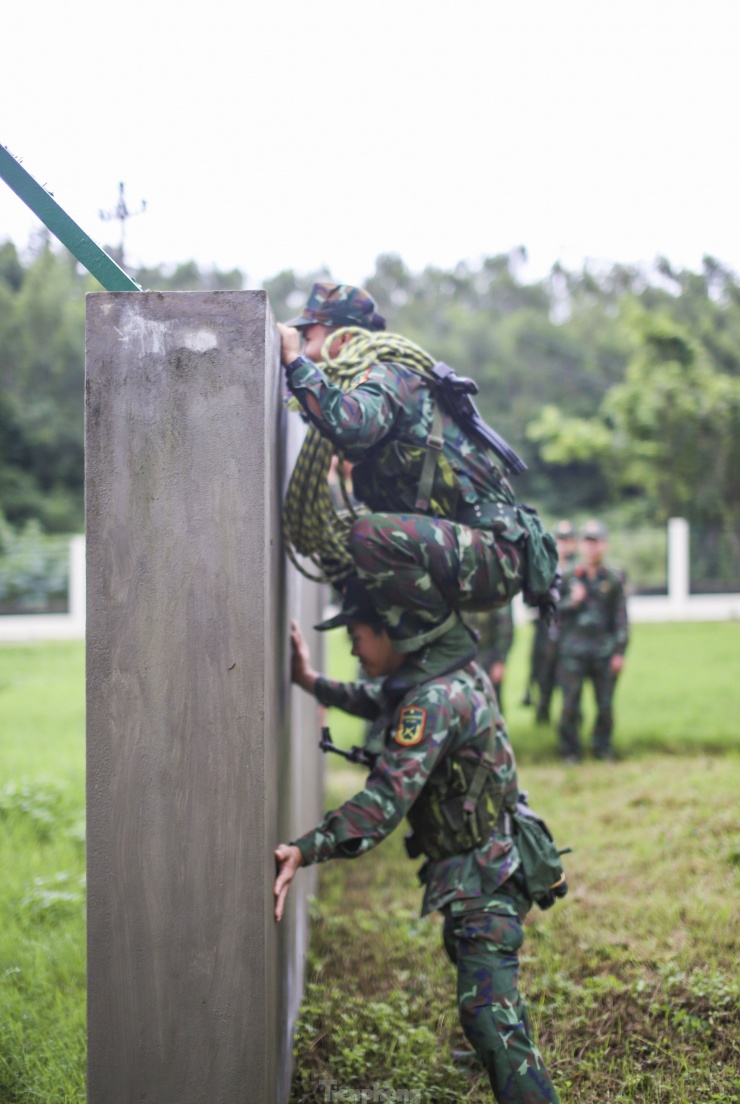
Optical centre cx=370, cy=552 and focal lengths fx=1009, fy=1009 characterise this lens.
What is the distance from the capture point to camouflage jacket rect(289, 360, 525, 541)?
272 cm

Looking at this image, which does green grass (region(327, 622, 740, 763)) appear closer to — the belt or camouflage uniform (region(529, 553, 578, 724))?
camouflage uniform (region(529, 553, 578, 724))

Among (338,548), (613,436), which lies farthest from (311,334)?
(613,436)

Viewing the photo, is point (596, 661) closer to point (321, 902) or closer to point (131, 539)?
point (321, 902)

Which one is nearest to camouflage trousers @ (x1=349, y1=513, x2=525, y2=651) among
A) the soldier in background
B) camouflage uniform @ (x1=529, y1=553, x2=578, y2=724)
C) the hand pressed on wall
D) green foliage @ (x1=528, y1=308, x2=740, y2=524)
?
the hand pressed on wall

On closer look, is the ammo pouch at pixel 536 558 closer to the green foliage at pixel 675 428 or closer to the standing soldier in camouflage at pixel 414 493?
the standing soldier in camouflage at pixel 414 493

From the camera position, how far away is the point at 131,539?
2.42m

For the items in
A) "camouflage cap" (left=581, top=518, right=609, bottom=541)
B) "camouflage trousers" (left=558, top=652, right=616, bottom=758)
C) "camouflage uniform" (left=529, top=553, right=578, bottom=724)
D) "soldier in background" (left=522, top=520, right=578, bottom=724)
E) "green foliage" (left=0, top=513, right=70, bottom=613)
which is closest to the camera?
"camouflage trousers" (left=558, top=652, right=616, bottom=758)

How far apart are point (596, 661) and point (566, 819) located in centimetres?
247

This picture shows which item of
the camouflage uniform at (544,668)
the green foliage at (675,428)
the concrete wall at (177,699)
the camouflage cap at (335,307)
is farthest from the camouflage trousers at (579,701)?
the green foliage at (675,428)

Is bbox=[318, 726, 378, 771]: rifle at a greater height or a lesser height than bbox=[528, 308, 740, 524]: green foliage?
lesser

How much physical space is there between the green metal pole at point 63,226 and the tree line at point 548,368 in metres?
8.21

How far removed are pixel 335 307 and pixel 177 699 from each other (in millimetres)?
1503

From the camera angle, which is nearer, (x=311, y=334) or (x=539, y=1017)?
(x=311, y=334)

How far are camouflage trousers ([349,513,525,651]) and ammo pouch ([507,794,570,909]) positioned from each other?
65cm
